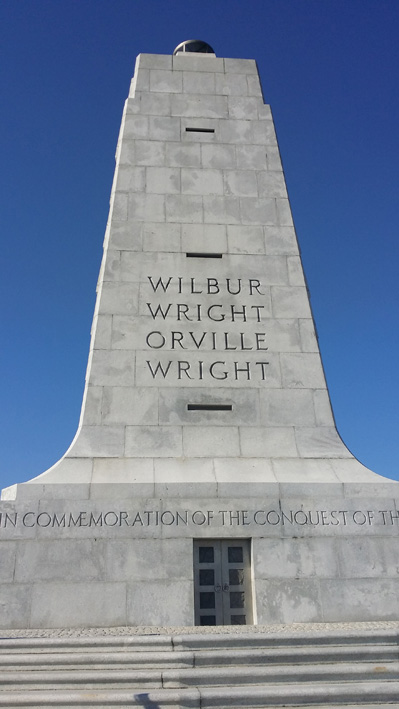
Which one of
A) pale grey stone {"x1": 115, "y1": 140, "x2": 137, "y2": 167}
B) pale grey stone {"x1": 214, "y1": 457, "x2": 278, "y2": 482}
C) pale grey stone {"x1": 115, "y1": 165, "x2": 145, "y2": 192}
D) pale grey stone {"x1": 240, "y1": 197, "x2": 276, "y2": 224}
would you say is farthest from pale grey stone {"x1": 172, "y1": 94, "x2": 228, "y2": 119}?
pale grey stone {"x1": 214, "y1": 457, "x2": 278, "y2": 482}

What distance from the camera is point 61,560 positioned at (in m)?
8.45

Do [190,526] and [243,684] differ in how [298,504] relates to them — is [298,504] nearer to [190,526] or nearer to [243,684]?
[190,526]

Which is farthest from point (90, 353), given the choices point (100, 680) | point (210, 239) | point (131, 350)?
point (100, 680)

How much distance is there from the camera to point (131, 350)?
10.4m

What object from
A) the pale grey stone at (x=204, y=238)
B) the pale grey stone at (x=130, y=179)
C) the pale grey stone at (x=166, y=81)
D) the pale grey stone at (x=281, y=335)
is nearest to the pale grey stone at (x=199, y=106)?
the pale grey stone at (x=166, y=81)

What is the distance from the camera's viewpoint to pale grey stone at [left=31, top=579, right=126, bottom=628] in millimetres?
8156

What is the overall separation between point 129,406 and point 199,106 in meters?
7.14

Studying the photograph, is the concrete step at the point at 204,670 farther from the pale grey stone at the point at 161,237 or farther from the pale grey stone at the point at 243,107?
the pale grey stone at the point at 243,107

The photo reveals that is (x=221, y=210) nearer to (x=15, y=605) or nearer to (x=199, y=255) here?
(x=199, y=255)

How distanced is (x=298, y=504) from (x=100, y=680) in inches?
155

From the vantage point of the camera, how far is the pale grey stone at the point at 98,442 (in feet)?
31.1

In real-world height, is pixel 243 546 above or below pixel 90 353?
below

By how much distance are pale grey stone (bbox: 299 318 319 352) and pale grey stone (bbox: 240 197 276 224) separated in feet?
7.59

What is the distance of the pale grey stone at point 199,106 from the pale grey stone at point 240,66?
93 centimetres
